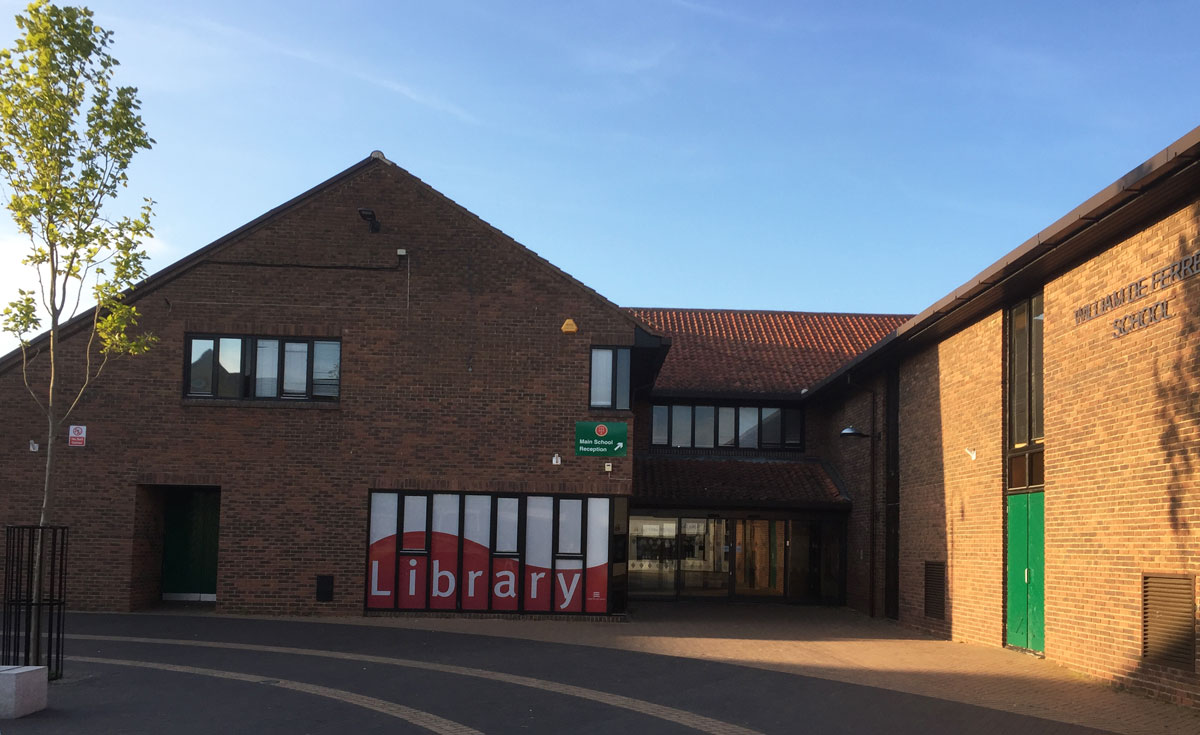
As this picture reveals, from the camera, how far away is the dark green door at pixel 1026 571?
50.7ft

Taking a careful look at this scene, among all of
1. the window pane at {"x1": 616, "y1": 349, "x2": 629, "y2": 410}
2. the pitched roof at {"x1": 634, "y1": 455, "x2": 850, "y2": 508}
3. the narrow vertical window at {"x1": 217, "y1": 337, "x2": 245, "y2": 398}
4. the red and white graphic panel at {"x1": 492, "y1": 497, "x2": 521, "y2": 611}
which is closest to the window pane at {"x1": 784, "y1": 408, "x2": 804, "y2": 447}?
the pitched roof at {"x1": 634, "y1": 455, "x2": 850, "y2": 508}

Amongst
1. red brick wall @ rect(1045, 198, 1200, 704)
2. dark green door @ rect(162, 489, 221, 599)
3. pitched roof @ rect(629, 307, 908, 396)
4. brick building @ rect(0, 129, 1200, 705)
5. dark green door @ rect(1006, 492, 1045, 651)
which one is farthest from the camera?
pitched roof @ rect(629, 307, 908, 396)

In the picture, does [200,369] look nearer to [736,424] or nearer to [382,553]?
[382,553]

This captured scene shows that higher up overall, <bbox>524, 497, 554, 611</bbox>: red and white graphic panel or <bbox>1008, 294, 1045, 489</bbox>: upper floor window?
<bbox>1008, 294, 1045, 489</bbox>: upper floor window

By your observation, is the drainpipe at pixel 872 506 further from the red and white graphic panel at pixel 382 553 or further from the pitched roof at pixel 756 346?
the red and white graphic panel at pixel 382 553

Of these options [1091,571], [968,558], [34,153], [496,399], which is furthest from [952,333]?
[34,153]

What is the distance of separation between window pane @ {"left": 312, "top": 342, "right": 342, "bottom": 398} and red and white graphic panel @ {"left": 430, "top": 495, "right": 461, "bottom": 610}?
281 centimetres

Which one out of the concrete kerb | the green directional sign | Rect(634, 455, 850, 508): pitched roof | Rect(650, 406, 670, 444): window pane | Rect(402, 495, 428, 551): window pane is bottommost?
the concrete kerb

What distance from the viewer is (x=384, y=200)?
67.7ft

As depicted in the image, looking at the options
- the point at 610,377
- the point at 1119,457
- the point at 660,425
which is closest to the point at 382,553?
the point at 610,377

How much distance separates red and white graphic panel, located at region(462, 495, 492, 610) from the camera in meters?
20.1

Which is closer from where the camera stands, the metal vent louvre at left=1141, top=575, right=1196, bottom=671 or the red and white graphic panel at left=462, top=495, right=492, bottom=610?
the metal vent louvre at left=1141, top=575, right=1196, bottom=671

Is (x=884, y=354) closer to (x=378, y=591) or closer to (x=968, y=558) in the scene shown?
(x=968, y=558)

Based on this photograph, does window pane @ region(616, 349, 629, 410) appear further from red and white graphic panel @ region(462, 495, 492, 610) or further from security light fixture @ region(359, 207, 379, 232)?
security light fixture @ region(359, 207, 379, 232)
